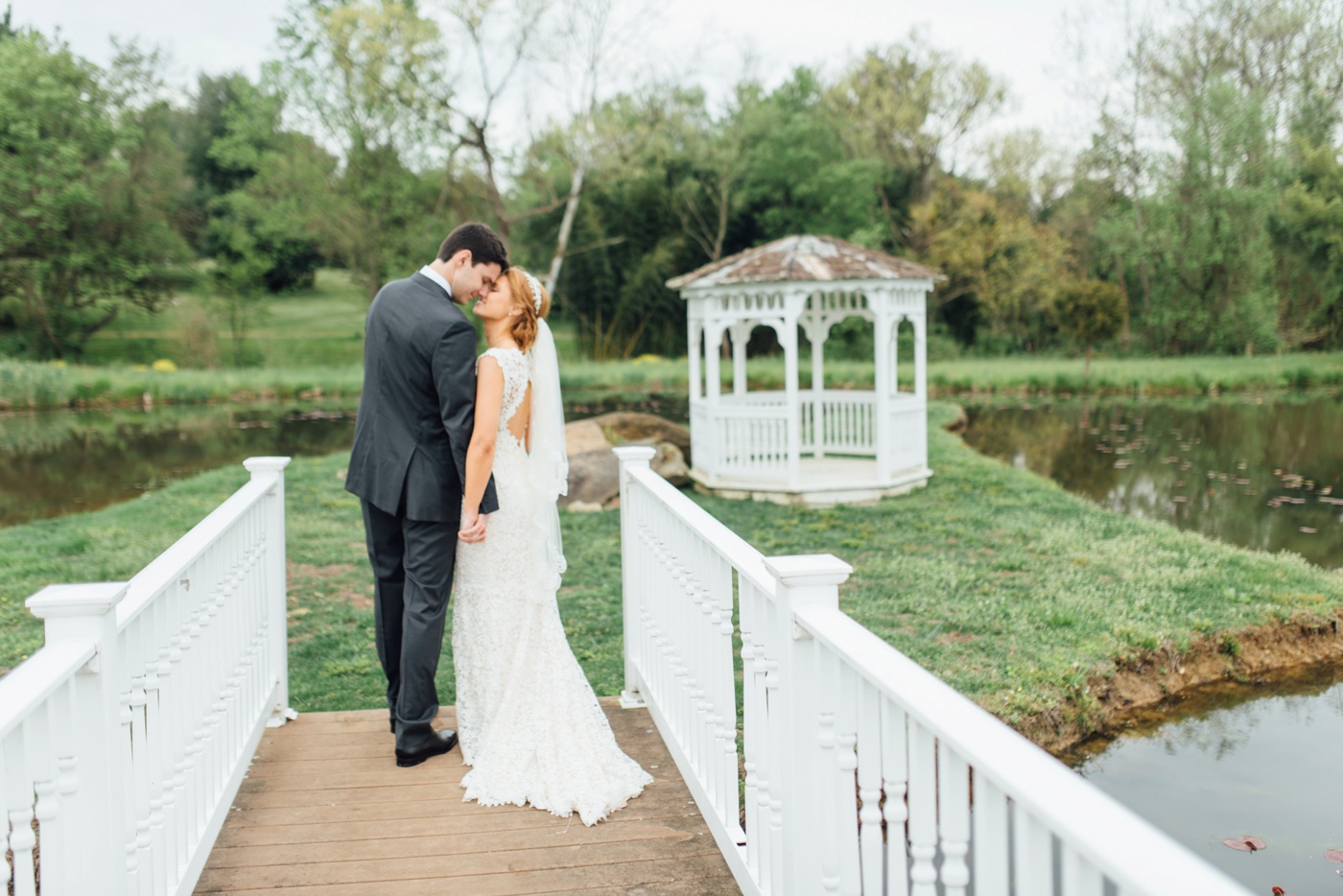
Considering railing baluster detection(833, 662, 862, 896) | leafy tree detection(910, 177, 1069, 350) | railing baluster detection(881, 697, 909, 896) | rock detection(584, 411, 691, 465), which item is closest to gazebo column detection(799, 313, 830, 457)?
rock detection(584, 411, 691, 465)

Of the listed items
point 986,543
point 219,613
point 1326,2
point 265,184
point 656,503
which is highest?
point 1326,2

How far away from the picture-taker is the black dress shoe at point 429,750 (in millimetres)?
3844

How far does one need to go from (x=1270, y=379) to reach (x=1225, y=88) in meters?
10.2

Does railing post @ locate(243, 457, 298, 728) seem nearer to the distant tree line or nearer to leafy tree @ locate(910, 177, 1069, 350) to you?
the distant tree line

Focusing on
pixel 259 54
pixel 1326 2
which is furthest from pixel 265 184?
pixel 1326 2

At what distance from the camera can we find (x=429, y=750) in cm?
390

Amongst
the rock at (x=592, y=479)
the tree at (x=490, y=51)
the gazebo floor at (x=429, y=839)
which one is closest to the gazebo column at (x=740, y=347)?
the rock at (x=592, y=479)

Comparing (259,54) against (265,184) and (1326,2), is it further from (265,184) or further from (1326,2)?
(1326,2)

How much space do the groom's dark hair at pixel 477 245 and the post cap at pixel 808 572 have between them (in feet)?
6.22

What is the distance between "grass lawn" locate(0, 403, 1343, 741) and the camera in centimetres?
591

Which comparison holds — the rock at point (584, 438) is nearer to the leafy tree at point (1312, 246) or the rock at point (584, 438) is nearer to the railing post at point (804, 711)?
the railing post at point (804, 711)

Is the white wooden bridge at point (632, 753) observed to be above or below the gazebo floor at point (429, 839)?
above

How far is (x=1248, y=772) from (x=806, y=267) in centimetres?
740

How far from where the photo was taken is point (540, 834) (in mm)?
3248
